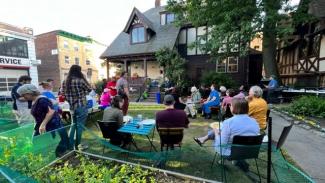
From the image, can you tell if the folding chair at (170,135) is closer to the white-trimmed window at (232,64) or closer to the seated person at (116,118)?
the seated person at (116,118)

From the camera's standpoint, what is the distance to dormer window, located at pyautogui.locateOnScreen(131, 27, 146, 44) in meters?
18.5

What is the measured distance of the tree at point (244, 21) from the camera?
33.4ft

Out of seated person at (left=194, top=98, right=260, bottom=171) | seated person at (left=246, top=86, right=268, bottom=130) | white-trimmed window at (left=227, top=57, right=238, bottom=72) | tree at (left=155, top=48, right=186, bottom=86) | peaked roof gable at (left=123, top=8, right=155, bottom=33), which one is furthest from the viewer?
Answer: peaked roof gable at (left=123, top=8, right=155, bottom=33)

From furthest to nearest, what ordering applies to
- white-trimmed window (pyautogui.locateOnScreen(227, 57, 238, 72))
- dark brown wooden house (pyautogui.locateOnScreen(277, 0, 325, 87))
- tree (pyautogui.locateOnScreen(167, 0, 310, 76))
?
white-trimmed window (pyautogui.locateOnScreen(227, 57, 238, 72))
dark brown wooden house (pyautogui.locateOnScreen(277, 0, 325, 87))
tree (pyautogui.locateOnScreen(167, 0, 310, 76))

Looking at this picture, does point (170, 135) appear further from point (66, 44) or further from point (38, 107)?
point (66, 44)

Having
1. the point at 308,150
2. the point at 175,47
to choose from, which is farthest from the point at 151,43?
the point at 308,150

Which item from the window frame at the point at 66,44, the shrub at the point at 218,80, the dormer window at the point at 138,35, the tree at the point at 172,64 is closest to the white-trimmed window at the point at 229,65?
the shrub at the point at 218,80

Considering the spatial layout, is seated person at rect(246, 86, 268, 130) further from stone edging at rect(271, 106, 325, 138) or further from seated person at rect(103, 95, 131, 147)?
seated person at rect(103, 95, 131, 147)

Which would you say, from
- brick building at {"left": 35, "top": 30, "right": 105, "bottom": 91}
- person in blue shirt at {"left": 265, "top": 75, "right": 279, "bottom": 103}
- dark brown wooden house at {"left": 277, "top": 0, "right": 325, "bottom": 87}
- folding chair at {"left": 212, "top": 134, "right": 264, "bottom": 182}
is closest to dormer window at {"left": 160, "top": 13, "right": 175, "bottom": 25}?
dark brown wooden house at {"left": 277, "top": 0, "right": 325, "bottom": 87}

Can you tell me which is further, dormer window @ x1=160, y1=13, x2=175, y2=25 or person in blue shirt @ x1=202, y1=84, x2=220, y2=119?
dormer window @ x1=160, y1=13, x2=175, y2=25

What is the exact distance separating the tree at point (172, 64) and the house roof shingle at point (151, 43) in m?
1.22

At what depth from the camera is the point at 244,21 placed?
34.0 ft

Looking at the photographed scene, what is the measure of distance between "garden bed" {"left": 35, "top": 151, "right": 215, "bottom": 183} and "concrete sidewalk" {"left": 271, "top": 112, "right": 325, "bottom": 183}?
209 cm

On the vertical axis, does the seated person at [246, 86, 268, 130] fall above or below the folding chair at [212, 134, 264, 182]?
above
